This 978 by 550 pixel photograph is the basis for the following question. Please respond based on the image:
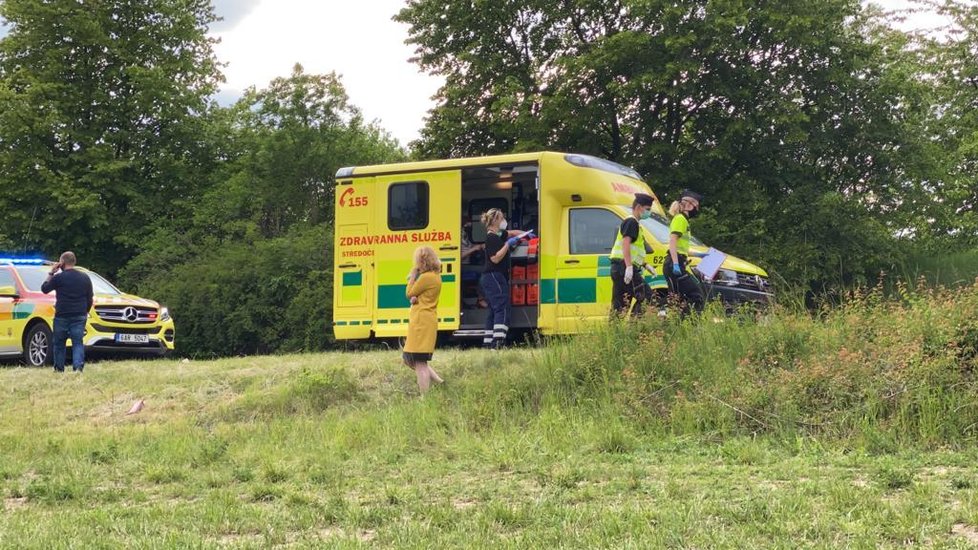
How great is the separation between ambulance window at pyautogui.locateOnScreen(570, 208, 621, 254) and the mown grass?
2.31 m

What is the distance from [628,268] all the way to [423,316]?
252cm

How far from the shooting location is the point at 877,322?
8.15 metres

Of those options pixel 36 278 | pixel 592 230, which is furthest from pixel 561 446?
pixel 36 278

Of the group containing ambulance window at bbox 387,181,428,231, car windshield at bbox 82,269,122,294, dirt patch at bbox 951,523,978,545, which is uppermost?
ambulance window at bbox 387,181,428,231

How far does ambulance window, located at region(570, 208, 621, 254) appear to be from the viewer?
1210cm

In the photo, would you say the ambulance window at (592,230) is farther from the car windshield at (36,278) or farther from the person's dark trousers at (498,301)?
the car windshield at (36,278)

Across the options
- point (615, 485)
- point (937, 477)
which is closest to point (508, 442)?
point (615, 485)

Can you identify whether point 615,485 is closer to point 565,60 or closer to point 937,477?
point 937,477

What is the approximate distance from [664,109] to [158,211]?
1627cm

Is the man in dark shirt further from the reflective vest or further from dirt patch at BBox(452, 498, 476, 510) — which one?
dirt patch at BBox(452, 498, 476, 510)

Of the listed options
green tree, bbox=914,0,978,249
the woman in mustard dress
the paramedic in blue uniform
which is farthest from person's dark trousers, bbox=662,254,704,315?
green tree, bbox=914,0,978,249

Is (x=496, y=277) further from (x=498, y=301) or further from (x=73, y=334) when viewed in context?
(x=73, y=334)

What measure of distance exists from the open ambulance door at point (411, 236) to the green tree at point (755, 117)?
27.5 ft

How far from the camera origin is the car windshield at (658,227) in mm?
11812
